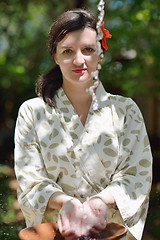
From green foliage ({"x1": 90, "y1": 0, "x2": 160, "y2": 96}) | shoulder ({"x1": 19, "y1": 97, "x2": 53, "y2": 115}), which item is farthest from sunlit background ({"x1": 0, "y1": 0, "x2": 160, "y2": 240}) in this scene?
shoulder ({"x1": 19, "y1": 97, "x2": 53, "y2": 115})

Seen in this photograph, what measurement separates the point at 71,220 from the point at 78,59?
27.5 inches

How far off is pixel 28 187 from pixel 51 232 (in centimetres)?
28

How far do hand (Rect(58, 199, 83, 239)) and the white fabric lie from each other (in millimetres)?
202

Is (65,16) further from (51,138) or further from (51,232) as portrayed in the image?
(51,232)

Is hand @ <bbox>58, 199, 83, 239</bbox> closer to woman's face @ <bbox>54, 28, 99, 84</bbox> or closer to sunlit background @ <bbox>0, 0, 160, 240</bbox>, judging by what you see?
woman's face @ <bbox>54, 28, 99, 84</bbox>

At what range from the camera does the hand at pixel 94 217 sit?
4.52 feet

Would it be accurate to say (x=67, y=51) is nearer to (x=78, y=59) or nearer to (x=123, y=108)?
(x=78, y=59)

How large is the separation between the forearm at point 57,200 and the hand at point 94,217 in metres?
0.11

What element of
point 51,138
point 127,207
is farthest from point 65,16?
point 127,207

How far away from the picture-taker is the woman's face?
166 centimetres

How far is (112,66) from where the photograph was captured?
239 inches

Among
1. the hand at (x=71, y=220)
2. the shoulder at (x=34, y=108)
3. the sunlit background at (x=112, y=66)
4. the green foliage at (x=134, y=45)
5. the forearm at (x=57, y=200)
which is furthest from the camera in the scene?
the green foliage at (x=134, y=45)

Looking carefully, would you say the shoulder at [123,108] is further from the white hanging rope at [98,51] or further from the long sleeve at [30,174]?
the long sleeve at [30,174]

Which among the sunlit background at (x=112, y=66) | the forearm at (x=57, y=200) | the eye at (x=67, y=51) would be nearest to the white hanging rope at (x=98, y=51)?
the eye at (x=67, y=51)
